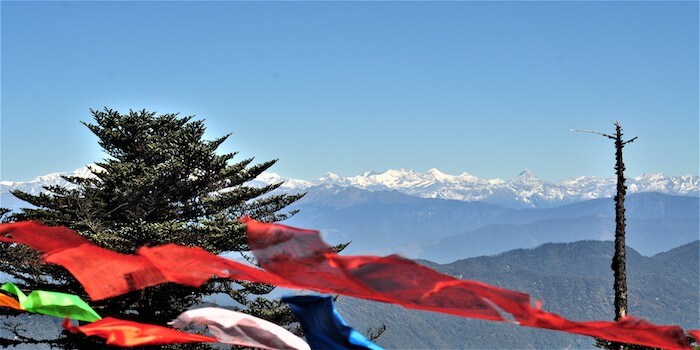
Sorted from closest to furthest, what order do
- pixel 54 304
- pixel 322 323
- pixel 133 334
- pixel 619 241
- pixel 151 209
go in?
pixel 322 323
pixel 133 334
pixel 54 304
pixel 619 241
pixel 151 209

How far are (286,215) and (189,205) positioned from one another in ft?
18.3

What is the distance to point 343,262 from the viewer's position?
513cm

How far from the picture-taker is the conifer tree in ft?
110

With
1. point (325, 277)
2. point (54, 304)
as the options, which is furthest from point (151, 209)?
point (325, 277)

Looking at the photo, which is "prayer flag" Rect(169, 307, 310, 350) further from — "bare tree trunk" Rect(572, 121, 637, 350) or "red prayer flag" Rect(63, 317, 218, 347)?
"bare tree trunk" Rect(572, 121, 637, 350)

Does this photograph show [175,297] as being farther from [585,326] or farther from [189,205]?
[585,326]

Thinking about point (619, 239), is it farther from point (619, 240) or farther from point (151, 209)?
point (151, 209)

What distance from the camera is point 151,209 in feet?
123

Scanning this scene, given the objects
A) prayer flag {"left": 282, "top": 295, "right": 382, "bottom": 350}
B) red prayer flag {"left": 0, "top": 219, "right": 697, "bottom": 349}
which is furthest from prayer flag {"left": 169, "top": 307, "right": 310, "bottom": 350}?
red prayer flag {"left": 0, "top": 219, "right": 697, "bottom": 349}

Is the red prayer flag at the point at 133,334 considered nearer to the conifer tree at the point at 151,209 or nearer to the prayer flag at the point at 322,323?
the prayer flag at the point at 322,323

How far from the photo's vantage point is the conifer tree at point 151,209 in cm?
3350

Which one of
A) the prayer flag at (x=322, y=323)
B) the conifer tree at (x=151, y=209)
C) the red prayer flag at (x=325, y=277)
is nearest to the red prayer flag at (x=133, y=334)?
the prayer flag at (x=322, y=323)

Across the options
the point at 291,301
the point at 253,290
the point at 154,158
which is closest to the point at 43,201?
the point at 154,158

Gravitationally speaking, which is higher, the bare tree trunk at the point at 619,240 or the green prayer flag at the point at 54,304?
the bare tree trunk at the point at 619,240
